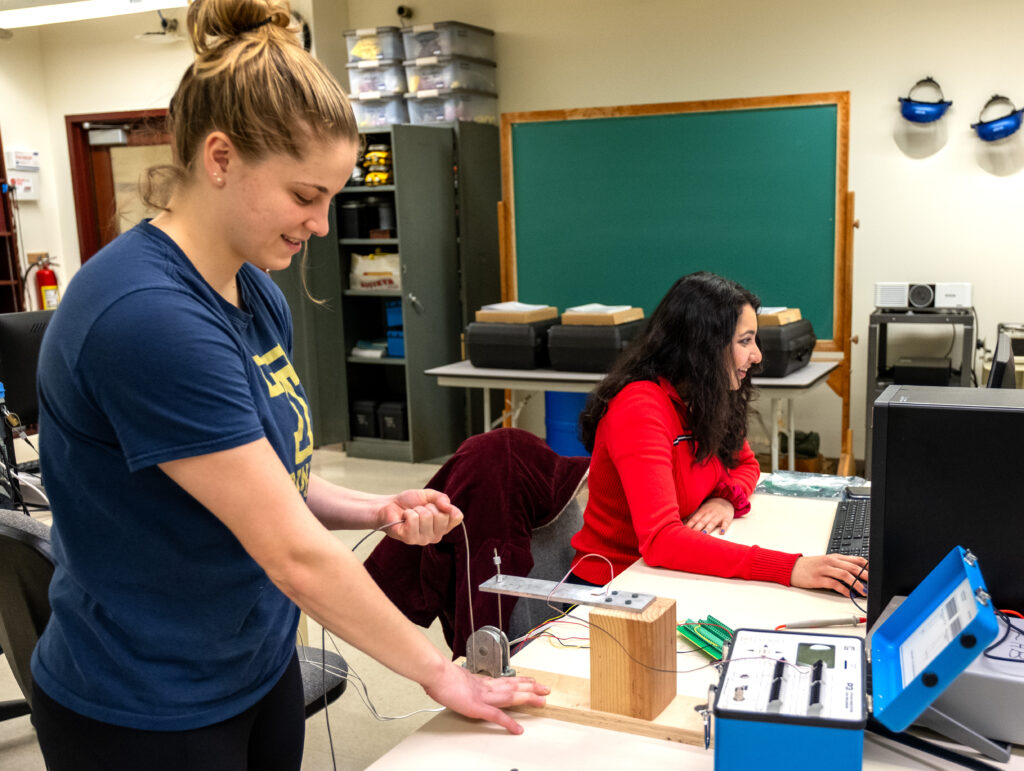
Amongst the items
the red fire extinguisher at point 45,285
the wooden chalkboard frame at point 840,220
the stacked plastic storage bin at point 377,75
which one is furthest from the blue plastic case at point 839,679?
the red fire extinguisher at point 45,285

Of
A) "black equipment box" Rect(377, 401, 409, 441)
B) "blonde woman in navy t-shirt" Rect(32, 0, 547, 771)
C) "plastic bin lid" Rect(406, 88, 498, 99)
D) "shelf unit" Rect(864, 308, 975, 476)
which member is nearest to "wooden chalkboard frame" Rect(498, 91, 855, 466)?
"shelf unit" Rect(864, 308, 975, 476)

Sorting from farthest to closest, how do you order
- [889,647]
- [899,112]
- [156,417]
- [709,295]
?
[899,112]
[709,295]
[889,647]
[156,417]

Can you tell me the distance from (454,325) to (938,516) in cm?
421

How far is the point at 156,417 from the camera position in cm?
82

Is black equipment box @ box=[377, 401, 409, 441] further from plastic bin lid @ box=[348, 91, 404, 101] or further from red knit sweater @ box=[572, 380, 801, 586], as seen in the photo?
red knit sweater @ box=[572, 380, 801, 586]

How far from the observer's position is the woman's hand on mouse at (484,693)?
40.9 inches

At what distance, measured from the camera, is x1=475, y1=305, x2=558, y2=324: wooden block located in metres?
4.18

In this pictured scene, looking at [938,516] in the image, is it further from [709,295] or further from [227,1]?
[227,1]

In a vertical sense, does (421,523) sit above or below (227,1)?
below

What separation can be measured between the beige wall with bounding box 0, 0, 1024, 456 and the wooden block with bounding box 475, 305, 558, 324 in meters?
1.52

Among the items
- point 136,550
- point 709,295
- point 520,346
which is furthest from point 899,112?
point 136,550

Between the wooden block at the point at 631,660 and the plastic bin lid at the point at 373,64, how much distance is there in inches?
179

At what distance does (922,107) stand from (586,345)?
1.94m

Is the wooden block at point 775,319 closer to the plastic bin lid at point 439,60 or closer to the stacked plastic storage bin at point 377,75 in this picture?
the plastic bin lid at point 439,60
